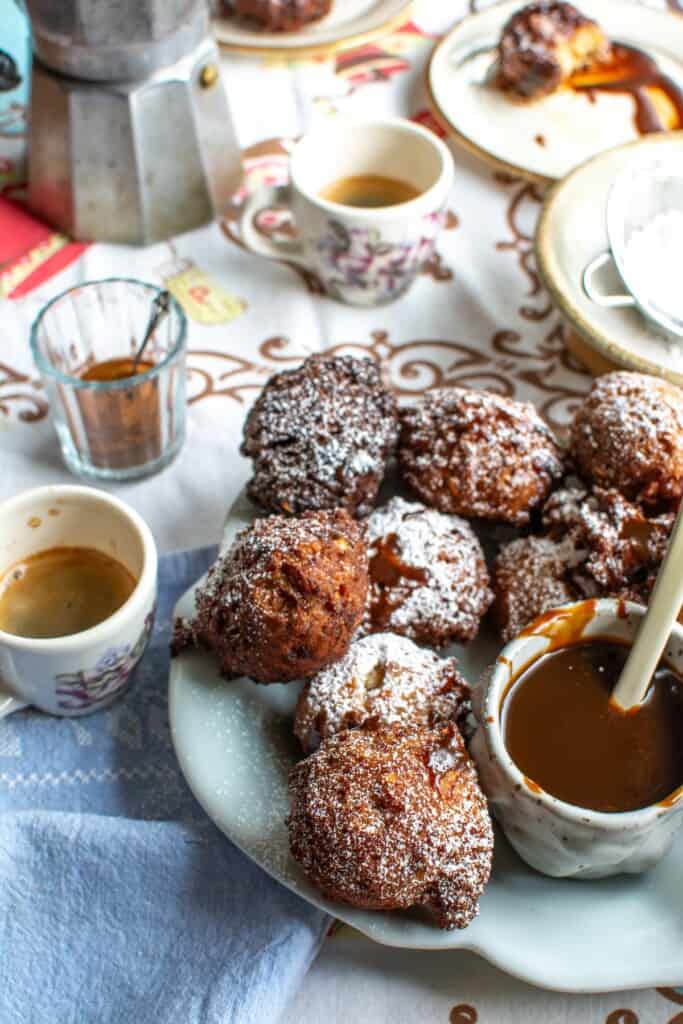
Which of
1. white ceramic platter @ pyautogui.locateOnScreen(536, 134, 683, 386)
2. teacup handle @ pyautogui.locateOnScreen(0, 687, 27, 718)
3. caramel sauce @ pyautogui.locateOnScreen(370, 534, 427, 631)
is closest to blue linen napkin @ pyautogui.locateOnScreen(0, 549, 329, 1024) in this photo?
teacup handle @ pyautogui.locateOnScreen(0, 687, 27, 718)

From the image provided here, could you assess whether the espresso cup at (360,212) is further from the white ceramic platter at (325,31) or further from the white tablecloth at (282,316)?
the white ceramic platter at (325,31)

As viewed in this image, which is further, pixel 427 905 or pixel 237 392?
pixel 237 392

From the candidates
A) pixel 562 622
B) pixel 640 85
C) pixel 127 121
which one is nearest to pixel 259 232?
pixel 127 121

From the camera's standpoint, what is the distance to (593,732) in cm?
100

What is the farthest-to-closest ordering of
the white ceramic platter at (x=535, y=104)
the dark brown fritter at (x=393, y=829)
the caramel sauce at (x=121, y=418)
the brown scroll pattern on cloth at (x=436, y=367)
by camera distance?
the white ceramic platter at (x=535, y=104) → the brown scroll pattern on cloth at (x=436, y=367) → the caramel sauce at (x=121, y=418) → the dark brown fritter at (x=393, y=829)

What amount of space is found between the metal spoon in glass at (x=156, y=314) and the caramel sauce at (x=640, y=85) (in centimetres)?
89

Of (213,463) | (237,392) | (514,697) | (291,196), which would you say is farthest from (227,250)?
(514,697)

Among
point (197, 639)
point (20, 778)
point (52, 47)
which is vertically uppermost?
point (52, 47)

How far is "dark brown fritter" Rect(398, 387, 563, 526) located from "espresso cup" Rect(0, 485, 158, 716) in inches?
12.1

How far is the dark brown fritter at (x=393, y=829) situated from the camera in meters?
0.90

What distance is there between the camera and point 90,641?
1078 millimetres

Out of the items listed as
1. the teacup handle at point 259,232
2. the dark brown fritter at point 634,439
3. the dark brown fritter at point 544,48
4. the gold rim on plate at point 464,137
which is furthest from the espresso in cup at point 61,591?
the dark brown fritter at point 544,48

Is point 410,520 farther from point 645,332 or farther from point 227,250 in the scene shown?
point 227,250

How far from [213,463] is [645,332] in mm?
588
